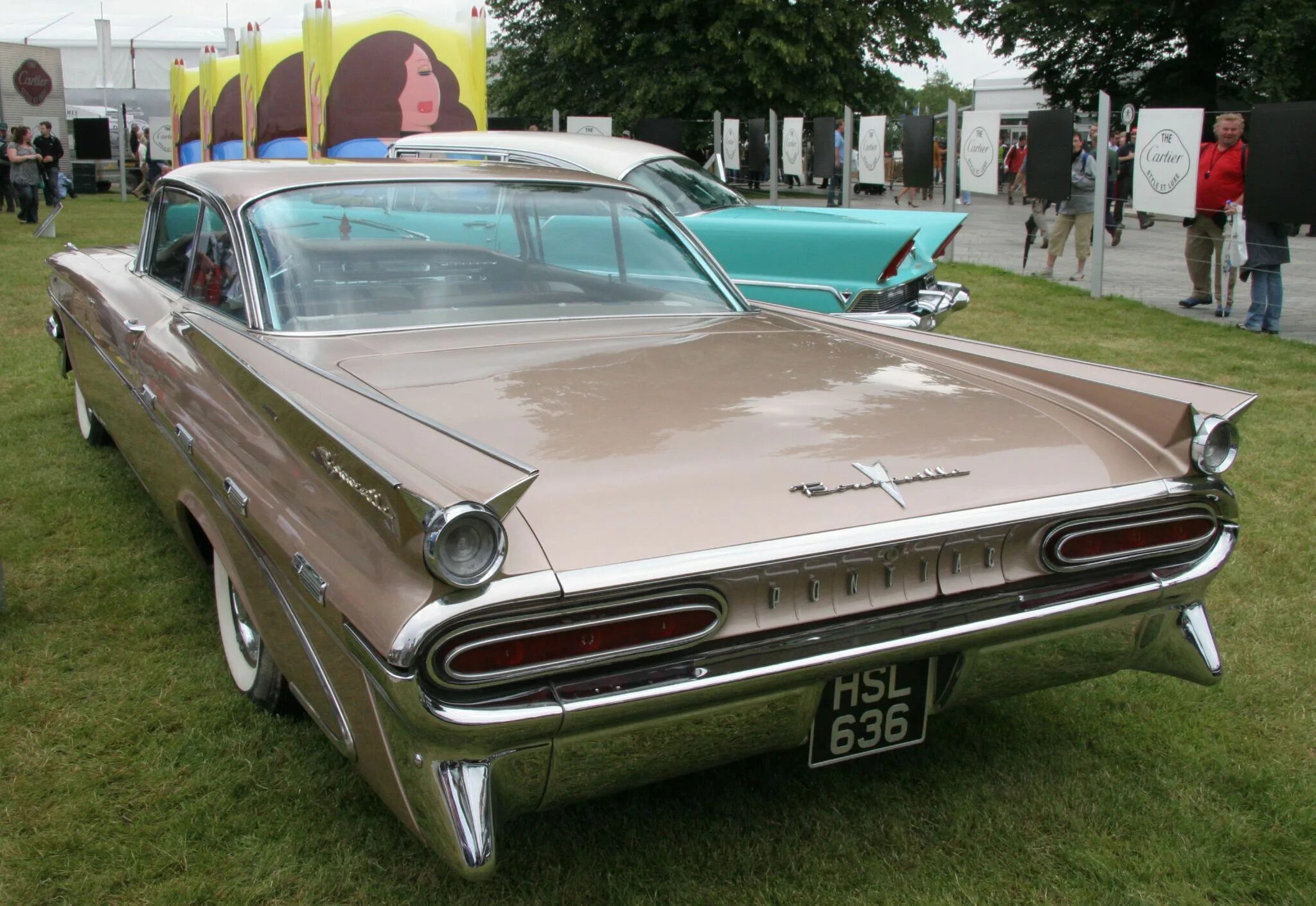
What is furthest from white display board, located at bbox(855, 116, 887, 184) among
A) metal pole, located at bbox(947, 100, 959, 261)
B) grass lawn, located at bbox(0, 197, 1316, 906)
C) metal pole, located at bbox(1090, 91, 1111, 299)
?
grass lawn, located at bbox(0, 197, 1316, 906)

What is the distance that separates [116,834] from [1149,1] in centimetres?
3143

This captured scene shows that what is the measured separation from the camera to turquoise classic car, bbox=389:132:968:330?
6.90 meters

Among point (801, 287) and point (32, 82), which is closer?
point (801, 287)

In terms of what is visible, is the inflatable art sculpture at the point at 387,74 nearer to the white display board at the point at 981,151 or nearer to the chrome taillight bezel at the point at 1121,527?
the white display board at the point at 981,151

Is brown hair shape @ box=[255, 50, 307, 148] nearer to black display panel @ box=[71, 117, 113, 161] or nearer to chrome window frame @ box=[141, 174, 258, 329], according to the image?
chrome window frame @ box=[141, 174, 258, 329]

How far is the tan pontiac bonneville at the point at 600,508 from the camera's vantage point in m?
1.89

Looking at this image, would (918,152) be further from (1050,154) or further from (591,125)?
(591,125)

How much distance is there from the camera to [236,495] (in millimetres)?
2518

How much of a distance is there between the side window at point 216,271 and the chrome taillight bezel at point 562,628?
5.09 feet

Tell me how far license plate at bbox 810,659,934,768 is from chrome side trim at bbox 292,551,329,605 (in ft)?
3.17

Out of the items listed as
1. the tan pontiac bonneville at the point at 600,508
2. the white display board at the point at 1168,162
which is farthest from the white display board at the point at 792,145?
the tan pontiac bonneville at the point at 600,508

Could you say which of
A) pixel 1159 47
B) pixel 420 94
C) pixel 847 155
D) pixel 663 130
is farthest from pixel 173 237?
pixel 1159 47

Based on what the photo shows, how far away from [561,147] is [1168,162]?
5.51 meters

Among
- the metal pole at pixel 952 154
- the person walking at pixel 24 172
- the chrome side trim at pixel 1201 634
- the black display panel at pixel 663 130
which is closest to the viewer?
the chrome side trim at pixel 1201 634
